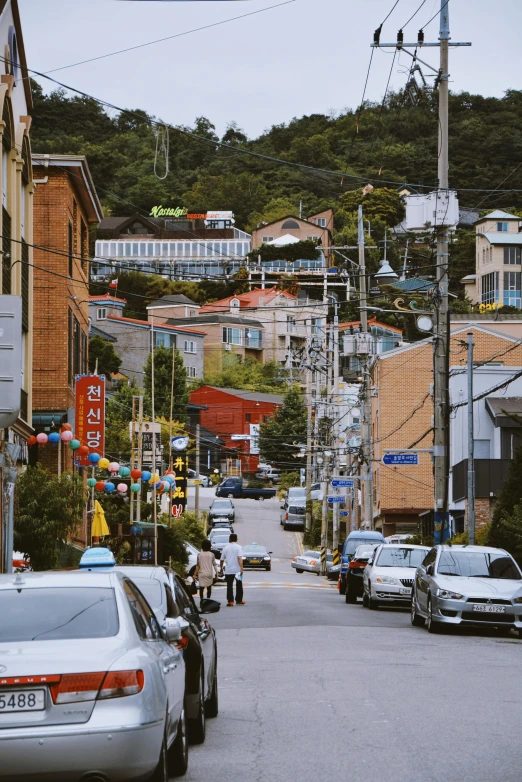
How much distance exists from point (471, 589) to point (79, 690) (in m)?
15.5

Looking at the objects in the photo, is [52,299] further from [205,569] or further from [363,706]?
[363,706]

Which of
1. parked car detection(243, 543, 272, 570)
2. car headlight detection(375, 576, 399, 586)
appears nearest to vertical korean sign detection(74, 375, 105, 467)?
car headlight detection(375, 576, 399, 586)

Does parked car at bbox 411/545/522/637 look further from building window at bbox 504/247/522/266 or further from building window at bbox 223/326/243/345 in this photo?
building window at bbox 223/326/243/345

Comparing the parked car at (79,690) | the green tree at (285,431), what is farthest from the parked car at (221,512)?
the parked car at (79,690)

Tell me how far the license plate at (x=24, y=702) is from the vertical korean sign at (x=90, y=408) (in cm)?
3083

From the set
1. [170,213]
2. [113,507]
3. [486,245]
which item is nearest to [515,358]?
[113,507]

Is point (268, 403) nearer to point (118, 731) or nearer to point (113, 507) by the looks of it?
point (113, 507)

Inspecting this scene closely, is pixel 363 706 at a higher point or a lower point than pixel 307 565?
higher

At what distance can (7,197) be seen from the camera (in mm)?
29391

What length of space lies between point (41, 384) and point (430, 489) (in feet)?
99.6

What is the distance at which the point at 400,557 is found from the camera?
2952cm

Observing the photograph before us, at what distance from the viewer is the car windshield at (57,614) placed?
768 centimetres

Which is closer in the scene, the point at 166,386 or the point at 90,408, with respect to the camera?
the point at 90,408

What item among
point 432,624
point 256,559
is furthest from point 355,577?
point 256,559
